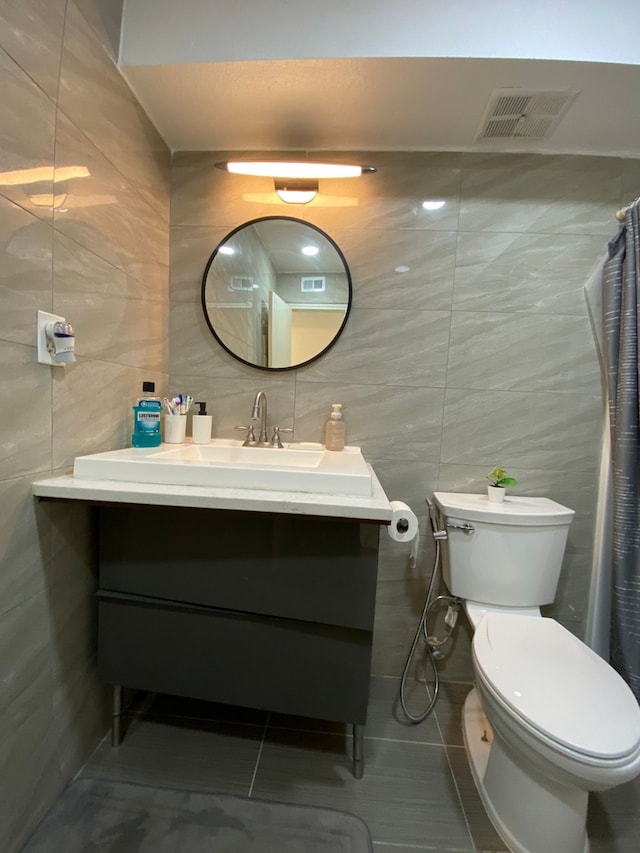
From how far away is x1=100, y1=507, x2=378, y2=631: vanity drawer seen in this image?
3.09 ft

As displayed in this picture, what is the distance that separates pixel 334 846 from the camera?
35.5 inches

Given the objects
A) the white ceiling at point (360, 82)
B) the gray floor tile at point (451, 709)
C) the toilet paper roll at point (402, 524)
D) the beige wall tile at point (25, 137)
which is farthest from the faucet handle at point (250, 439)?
the gray floor tile at point (451, 709)

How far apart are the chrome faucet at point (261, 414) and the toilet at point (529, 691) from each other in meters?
0.68

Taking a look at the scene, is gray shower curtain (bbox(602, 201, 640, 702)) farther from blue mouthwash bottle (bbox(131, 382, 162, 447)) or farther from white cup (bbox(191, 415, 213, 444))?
blue mouthwash bottle (bbox(131, 382, 162, 447))

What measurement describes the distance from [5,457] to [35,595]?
1.18 ft

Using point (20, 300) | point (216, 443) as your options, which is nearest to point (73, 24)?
point (20, 300)

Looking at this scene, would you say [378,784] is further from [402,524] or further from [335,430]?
[335,430]

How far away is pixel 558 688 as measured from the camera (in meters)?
0.88

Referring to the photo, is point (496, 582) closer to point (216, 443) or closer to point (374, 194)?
point (216, 443)

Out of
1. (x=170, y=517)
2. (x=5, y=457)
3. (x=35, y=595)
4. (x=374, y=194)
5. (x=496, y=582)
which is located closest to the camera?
(x=5, y=457)

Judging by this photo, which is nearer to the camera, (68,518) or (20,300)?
(20,300)

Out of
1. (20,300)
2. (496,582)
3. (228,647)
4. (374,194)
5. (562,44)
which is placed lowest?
(228,647)

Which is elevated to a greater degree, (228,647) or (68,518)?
(68,518)

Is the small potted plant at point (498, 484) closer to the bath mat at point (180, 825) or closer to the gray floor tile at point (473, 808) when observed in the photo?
the gray floor tile at point (473, 808)
